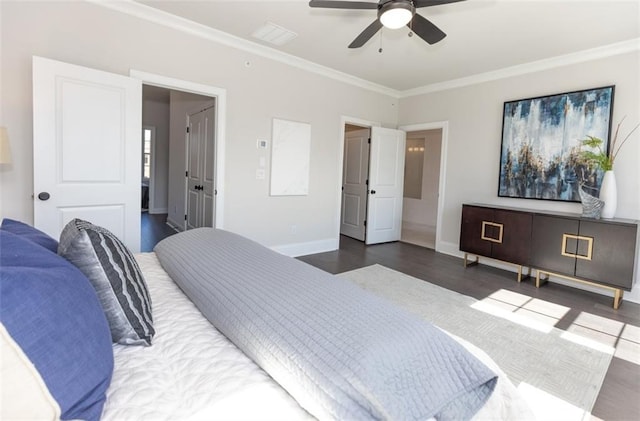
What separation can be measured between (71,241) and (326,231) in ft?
13.5

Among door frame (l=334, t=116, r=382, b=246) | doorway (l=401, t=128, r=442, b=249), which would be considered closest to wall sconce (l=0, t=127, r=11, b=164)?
door frame (l=334, t=116, r=382, b=246)

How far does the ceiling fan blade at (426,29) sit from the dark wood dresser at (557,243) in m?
2.36

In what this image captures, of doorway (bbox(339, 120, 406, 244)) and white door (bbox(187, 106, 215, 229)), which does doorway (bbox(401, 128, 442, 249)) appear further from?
white door (bbox(187, 106, 215, 229))

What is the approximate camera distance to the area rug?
183 cm

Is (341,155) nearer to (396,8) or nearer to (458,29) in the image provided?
(458,29)

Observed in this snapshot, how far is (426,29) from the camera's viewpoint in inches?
99.1

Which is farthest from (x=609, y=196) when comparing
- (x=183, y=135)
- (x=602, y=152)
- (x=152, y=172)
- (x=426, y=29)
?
(x=152, y=172)

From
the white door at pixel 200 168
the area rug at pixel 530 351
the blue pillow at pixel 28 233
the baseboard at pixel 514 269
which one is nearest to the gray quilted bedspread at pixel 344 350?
the blue pillow at pixel 28 233

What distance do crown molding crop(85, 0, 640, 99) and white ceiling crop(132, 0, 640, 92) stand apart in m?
0.04

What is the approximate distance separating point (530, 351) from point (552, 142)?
2.81 metres

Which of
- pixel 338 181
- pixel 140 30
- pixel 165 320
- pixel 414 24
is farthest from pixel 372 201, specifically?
pixel 165 320

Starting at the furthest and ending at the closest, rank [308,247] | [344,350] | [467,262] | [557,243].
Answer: [308,247], [467,262], [557,243], [344,350]

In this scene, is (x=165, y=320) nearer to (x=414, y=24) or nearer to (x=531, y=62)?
(x=414, y=24)

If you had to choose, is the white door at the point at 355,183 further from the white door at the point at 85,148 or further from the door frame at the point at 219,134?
the white door at the point at 85,148
